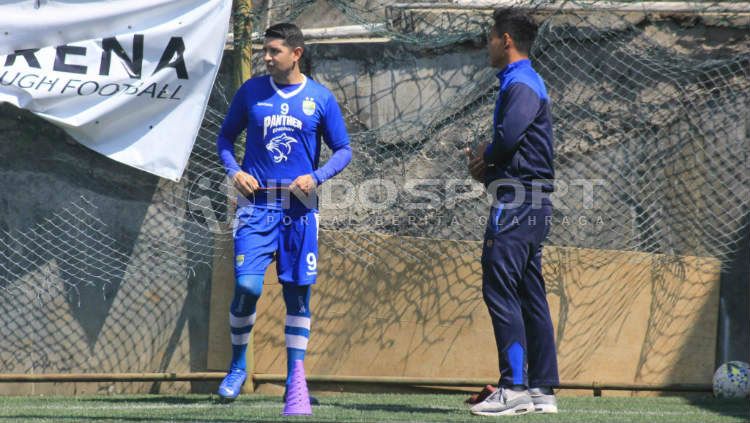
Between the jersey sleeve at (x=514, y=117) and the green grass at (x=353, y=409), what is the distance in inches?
45.2

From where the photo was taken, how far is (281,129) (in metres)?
5.01

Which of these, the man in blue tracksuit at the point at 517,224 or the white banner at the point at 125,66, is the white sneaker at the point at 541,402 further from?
the white banner at the point at 125,66

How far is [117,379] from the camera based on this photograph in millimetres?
5926

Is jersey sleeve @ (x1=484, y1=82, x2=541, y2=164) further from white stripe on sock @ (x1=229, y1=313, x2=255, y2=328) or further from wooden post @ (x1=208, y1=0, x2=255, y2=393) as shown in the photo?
wooden post @ (x1=208, y1=0, x2=255, y2=393)

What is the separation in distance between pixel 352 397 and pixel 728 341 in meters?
2.15

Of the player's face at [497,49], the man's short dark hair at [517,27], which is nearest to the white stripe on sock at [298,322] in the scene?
the player's face at [497,49]

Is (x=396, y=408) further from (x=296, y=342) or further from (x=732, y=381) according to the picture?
(x=732, y=381)

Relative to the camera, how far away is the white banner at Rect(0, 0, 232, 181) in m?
5.90

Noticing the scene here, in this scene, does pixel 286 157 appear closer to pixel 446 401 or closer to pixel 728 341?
pixel 446 401

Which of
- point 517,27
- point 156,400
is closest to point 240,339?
point 156,400

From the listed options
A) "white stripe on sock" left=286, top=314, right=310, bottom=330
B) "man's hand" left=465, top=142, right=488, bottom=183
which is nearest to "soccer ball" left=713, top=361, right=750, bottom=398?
"man's hand" left=465, top=142, right=488, bottom=183

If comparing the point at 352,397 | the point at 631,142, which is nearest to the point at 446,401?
the point at 352,397

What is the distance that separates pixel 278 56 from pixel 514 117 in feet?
3.98

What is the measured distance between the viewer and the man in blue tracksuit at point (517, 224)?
4.52 m
